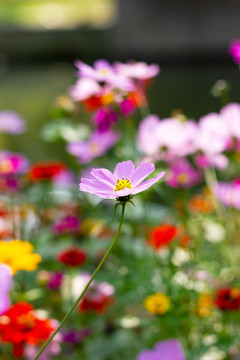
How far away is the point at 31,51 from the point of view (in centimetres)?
817

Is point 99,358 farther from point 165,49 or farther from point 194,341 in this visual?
point 165,49

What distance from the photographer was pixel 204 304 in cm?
78

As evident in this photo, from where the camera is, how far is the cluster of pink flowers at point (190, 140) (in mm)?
781

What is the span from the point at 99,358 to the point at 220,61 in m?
7.50

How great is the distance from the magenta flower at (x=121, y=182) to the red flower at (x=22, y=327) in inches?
11.0

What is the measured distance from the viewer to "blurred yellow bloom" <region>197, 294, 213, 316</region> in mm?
764

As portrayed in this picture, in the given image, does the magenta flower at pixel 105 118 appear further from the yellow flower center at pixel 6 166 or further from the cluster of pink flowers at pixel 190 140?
the yellow flower center at pixel 6 166

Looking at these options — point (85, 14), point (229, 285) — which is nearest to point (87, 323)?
point (229, 285)

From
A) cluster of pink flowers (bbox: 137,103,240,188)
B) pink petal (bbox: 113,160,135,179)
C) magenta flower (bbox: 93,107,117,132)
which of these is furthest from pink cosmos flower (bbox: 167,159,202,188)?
pink petal (bbox: 113,160,135,179)

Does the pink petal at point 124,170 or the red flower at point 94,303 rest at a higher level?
the red flower at point 94,303

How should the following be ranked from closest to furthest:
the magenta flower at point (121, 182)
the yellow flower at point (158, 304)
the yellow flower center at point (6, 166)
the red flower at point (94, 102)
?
the magenta flower at point (121, 182)
the yellow flower at point (158, 304)
the red flower at point (94, 102)
the yellow flower center at point (6, 166)

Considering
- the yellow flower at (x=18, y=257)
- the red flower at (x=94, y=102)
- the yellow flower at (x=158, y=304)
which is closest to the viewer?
the yellow flower at (x=18, y=257)

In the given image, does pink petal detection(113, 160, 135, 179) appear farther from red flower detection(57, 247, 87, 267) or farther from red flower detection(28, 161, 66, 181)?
A: red flower detection(28, 161, 66, 181)

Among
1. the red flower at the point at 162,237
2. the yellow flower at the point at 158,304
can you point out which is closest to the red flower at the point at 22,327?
the yellow flower at the point at 158,304
